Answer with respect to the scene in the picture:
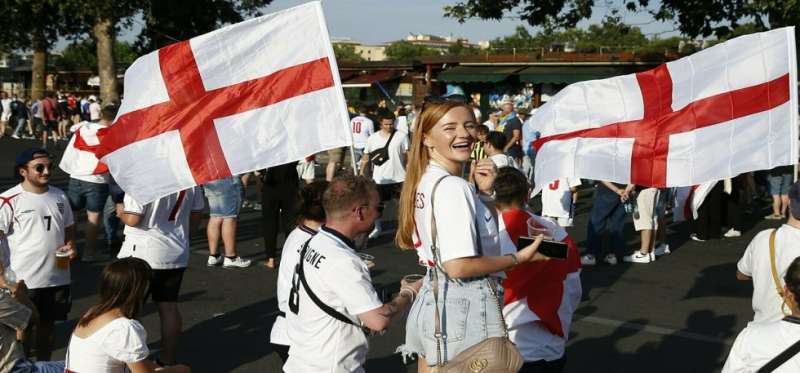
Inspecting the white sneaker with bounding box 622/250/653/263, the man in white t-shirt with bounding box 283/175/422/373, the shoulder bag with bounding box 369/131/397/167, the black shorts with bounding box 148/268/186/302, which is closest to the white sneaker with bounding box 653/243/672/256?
the white sneaker with bounding box 622/250/653/263

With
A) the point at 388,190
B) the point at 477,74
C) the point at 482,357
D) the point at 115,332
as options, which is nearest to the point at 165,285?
Result: the point at 115,332

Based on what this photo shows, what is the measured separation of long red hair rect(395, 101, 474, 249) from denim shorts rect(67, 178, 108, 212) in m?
7.51

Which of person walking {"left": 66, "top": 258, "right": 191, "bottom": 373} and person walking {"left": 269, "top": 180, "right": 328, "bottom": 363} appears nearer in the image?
person walking {"left": 66, "top": 258, "right": 191, "bottom": 373}

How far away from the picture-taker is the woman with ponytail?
333cm

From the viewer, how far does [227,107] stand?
532 cm

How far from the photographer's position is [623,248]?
35.1 feet

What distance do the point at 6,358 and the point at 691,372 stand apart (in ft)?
14.7

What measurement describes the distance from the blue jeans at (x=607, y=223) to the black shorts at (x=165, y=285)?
5.62 metres

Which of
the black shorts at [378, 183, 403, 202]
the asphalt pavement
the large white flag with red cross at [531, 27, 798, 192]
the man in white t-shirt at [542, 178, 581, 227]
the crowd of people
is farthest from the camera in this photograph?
the black shorts at [378, 183, 403, 202]

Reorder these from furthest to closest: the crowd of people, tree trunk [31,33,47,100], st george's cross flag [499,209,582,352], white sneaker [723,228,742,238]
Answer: tree trunk [31,33,47,100] < white sneaker [723,228,742,238] < st george's cross flag [499,209,582,352] < the crowd of people

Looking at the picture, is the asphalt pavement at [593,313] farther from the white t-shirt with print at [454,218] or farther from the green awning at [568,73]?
the green awning at [568,73]

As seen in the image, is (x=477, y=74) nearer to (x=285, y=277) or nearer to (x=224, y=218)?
(x=224, y=218)

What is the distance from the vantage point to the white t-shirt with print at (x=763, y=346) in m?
3.34

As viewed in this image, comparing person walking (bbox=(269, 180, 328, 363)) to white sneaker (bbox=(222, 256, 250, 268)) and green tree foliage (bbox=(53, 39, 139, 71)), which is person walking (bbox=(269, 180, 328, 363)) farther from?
green tree foliage (bbox=(53, 39, 139, 71))
